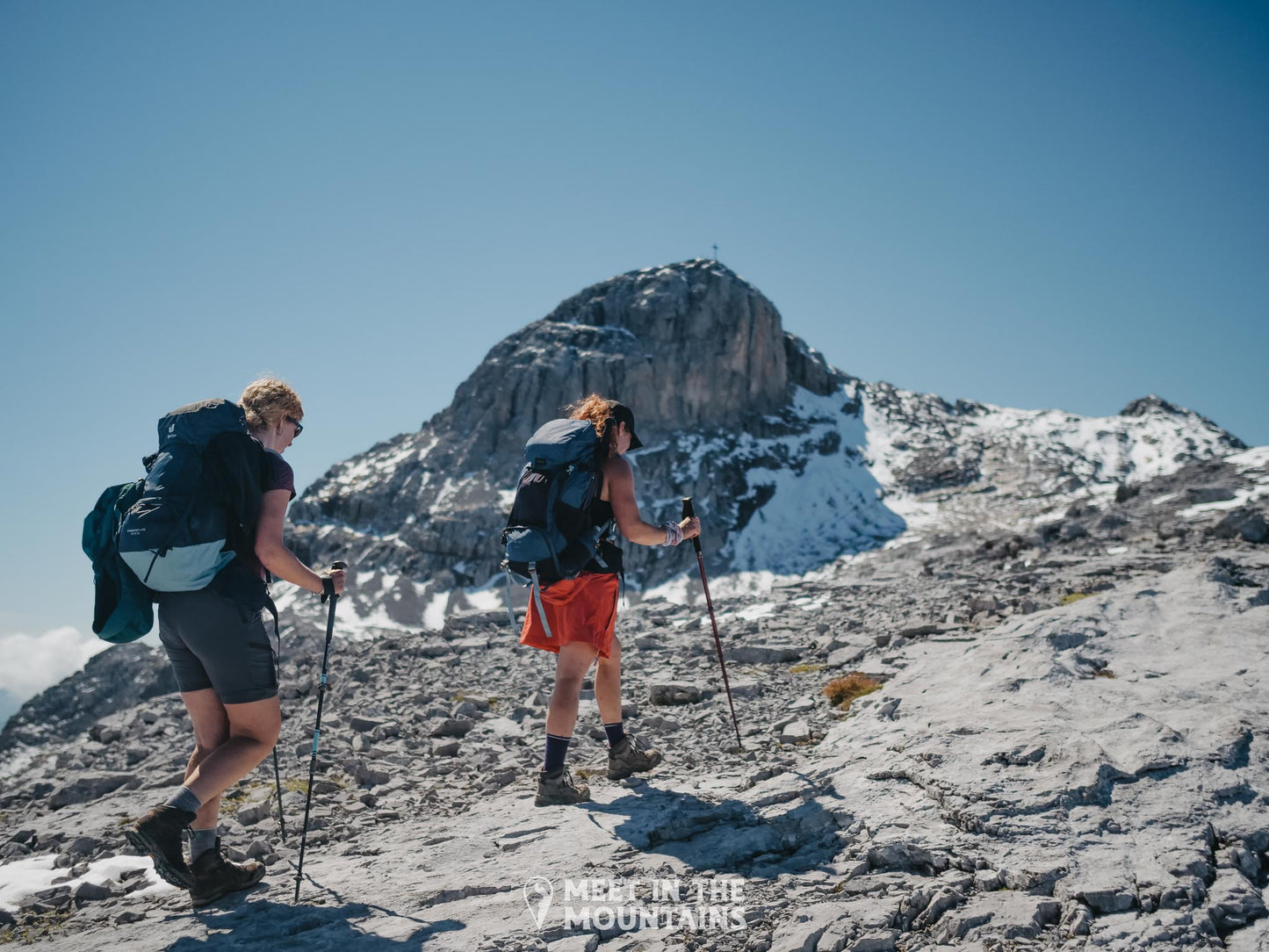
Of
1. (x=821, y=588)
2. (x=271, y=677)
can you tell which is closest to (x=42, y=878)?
(x=271, y=677)

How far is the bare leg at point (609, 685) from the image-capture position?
6121mm

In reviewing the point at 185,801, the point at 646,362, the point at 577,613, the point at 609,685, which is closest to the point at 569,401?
the point at 646,362

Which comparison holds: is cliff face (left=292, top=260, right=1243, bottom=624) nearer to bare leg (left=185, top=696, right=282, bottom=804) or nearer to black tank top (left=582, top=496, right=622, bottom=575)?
black tank top (left=582, top=496, right=622, bottom=575)

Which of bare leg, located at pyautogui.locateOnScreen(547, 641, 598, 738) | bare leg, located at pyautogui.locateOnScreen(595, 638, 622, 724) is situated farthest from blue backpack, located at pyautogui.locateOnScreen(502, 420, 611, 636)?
bare leg, located at pyautogui.locateOnScreen(595, 638, 622, 724)

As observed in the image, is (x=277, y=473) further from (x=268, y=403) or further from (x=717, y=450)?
(x=717, y=450)

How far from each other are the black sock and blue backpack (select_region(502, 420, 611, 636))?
88cm

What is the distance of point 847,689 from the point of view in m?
7.98

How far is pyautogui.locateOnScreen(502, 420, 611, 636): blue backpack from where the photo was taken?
18.4 feet

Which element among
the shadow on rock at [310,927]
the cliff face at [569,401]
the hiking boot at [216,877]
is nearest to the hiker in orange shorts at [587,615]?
the shadow on rock at [310,927]

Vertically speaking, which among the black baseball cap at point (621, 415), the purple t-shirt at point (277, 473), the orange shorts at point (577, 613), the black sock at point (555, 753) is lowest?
the black sock at point (555, 753)

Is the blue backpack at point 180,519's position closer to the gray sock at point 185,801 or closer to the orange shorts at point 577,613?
the gray sock at point 185,801

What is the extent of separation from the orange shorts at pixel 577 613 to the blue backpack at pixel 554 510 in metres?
0.14

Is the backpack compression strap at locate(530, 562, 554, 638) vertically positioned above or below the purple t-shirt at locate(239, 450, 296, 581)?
below

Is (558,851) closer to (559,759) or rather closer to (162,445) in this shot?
(559,759)
